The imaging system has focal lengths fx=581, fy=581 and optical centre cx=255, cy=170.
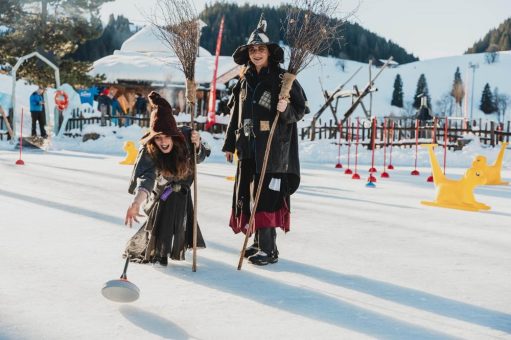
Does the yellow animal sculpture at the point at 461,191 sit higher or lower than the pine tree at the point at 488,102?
lower

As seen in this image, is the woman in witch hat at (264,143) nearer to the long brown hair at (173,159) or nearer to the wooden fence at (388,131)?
the long brown hair at (173,159)

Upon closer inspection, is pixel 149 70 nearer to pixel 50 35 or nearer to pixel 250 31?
pixel 50 35

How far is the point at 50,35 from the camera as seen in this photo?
21.7 metres

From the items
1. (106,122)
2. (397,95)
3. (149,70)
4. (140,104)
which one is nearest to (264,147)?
(106,122)

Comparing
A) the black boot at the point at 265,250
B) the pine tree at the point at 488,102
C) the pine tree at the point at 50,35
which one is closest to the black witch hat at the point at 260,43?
the black boot at the point at 265,250

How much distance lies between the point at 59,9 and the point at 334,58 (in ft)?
331

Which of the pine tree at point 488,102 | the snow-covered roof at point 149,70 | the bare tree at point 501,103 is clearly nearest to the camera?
the snow-covered roof at point 149,70

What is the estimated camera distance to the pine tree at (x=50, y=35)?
21438 mm

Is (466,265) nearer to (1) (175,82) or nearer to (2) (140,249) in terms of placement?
(2) (140,249)

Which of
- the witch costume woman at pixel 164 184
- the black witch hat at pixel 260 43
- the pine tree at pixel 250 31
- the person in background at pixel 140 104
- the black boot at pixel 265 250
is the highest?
the pine tree at pixel 250 31

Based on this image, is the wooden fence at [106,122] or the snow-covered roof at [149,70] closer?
the wooden fence at [106,122]

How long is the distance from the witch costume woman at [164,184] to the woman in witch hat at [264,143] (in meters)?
0.32

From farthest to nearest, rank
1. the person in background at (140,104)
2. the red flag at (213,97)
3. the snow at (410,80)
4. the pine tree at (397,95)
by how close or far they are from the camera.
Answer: the pine tree at (397,95), the snow at (410,80), the person in background at (140,104), the red flag at (213,97)

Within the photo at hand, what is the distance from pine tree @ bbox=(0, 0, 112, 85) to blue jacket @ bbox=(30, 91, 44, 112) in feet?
15.4
